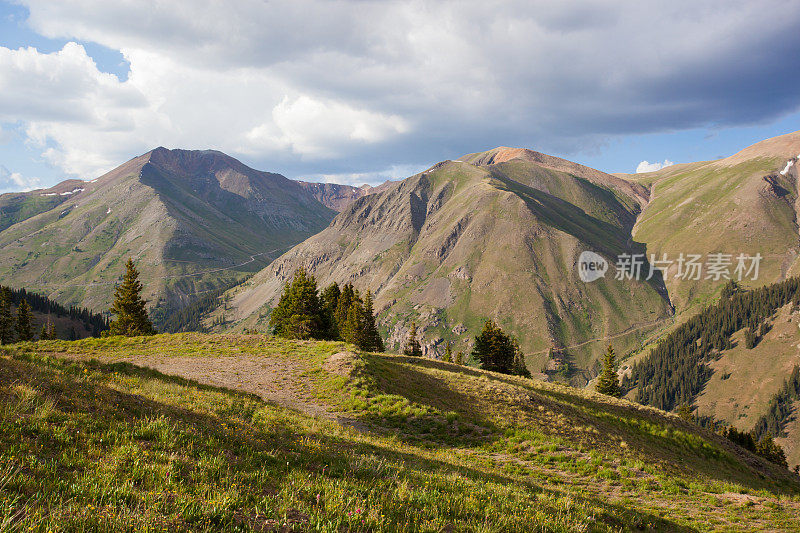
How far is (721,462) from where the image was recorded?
28.0 meters

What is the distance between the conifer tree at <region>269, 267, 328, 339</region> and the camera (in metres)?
57.5

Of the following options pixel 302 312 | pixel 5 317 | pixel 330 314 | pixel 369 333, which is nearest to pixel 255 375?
pixel 302 312

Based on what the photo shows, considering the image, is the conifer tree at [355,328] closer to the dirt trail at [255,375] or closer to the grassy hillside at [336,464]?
the dirt trail at [255,375]

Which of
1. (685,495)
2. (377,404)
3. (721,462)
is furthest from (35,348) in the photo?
(721,462)

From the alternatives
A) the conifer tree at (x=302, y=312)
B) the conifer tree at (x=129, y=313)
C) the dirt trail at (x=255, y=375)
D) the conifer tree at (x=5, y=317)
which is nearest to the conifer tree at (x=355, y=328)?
the conifer tree at (x=302, y=312)

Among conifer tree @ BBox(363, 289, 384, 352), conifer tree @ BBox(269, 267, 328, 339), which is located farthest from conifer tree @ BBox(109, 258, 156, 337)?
conifer tree @ BBox(363, 289, 384, 352)

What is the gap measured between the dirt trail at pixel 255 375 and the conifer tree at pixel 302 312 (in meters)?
21.6

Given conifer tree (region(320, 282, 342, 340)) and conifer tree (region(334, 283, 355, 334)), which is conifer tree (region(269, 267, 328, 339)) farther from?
conifer tree (region(334, 283, 355, 334))

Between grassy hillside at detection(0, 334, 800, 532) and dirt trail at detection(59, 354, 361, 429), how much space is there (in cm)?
26

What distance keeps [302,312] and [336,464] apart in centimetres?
5010

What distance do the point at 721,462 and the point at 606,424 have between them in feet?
30.0

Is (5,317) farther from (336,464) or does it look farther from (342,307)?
(336,464)

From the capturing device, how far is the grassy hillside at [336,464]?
5996 millimetres

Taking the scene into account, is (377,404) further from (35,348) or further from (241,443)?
(35,348)
